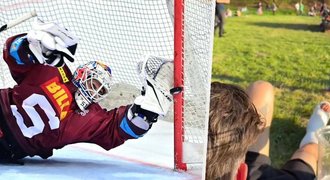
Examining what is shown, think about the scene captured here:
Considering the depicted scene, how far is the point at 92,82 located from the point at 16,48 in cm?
19

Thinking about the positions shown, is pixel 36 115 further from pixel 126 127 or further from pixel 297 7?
pixel 297 7

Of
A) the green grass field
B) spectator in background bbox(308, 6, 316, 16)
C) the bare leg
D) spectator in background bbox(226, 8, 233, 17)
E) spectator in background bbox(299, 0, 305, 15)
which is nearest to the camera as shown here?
the bare leg

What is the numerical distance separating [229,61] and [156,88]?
292cm

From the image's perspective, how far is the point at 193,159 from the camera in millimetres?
1245

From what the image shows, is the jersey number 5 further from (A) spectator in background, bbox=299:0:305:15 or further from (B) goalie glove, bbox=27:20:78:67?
(A) spectator in background, bbox=299:0:305:15

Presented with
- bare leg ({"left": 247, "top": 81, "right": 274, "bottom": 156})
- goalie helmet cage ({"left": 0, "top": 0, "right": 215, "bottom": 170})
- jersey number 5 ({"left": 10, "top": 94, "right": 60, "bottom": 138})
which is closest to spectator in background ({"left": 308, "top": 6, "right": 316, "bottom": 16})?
bare leg ({"left": 247, "top": 81, "right": 274, "bottom": 156})

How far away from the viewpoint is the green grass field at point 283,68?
8.28 feet

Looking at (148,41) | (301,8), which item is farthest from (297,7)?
(148,41)

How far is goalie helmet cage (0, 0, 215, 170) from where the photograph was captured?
1.14 metres

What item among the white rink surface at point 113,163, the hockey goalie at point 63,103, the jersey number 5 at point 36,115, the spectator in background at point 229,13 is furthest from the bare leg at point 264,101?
the spectator in background at point 229,13

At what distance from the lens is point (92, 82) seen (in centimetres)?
124

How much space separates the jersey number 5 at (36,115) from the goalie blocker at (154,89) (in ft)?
0.65

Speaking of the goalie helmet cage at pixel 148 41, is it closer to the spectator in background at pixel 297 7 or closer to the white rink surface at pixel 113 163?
the white rink surface at pixel 113 163

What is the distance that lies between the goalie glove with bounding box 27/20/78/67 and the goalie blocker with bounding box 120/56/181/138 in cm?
17
